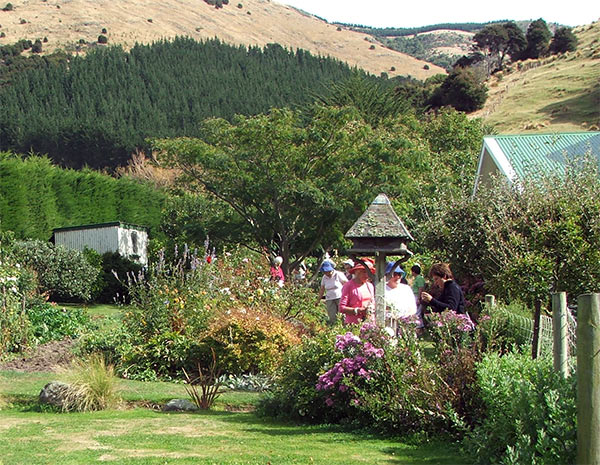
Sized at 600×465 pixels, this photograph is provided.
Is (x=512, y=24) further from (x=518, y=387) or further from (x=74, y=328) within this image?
(x=518, y=387)

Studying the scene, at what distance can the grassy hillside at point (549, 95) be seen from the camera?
57.9 meters

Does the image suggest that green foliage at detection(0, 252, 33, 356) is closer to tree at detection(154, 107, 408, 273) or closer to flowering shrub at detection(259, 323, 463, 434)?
flowering shrub at detection(259, 323, 463, 434)

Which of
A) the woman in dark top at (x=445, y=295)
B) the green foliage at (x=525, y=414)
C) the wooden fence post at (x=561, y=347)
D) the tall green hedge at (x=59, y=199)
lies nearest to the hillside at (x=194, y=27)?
the tall green hedge at (x=59, y=199)

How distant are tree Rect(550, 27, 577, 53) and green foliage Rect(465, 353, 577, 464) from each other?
8638 centimetres

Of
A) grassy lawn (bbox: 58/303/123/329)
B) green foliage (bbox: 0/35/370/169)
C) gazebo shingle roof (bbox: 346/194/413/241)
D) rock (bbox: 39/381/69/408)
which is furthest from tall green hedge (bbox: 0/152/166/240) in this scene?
green foliage (bbox: 0/35/370/169)

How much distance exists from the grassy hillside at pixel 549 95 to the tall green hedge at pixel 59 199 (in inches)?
1182

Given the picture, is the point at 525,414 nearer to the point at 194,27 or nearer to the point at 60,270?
the point at 60,270

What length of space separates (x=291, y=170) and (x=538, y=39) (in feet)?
247

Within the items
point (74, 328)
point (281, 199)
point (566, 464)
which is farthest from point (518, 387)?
point (281, 199)

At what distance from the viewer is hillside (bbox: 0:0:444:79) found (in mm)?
124500

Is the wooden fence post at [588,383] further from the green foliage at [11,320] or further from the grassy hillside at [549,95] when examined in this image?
the grassy hillside at [549,95]

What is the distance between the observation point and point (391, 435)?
7.34 meters

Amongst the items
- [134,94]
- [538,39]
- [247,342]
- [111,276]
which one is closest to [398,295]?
[247,342]

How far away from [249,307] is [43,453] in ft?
20.6
